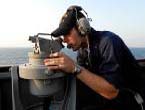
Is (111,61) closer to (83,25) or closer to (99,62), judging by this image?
(99,62)

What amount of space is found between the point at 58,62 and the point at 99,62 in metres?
0.48

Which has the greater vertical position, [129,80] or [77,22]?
[77,22]

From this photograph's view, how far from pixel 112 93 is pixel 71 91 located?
1.04 ft

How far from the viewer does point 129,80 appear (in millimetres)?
2885

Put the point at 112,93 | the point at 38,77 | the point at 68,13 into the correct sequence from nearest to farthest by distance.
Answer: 1. the point at 38,77
2. the point at 112,93
3. the point at 68,13

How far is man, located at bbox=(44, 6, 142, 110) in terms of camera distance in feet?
8.14

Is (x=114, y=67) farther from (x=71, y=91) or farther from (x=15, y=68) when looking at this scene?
(x=15, y=68)

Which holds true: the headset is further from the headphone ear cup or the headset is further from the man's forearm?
the man's forearm

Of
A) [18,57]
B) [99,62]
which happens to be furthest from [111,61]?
[18,57]

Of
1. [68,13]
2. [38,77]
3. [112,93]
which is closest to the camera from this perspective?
[38,77]

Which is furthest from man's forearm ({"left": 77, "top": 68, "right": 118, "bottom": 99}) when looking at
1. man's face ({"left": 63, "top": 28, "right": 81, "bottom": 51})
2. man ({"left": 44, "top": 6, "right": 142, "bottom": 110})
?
man's face ({"left": 63, "top": 28, "right": 81, "bottom": 51})

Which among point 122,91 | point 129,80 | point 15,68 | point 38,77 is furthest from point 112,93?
point 15,68

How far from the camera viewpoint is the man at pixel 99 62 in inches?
97.7

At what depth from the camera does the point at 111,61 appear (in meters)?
2.60
